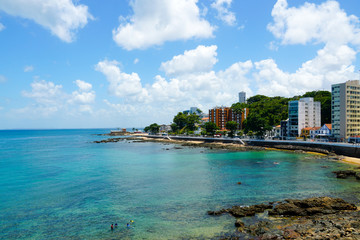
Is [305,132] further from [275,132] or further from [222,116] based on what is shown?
[222,116]

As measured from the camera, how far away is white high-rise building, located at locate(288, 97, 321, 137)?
10138 centimetres

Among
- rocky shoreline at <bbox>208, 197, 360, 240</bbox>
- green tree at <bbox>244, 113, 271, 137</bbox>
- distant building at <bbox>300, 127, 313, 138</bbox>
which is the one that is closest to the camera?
rocky shoreline at <bbox>208, 197, 360, 240</bbox>

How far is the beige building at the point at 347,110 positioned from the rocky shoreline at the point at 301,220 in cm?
6483

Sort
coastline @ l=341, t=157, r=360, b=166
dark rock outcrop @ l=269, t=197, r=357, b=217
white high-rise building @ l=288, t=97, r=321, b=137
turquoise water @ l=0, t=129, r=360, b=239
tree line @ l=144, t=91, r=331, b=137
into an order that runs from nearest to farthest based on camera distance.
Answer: turquoise water @ l=0, t=129, r=360, b=239 → dark rock outcrop @ l=269, t=197, r=357, b=217 → coastline @ l=341, t=157, r=360, b=166 → white high-rise building @ l=288, t=97, r=321, b=137 → tree line @ l=144, t=91, r=331, b=137

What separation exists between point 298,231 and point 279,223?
242cm

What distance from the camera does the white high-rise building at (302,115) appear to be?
101375 millimetres

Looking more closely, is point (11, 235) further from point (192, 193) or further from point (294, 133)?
point (294, 133)

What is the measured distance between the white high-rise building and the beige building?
17.7m

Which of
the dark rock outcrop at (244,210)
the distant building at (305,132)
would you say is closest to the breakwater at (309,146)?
the distant building at (305,132)

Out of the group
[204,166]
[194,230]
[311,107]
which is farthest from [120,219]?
[311,107]

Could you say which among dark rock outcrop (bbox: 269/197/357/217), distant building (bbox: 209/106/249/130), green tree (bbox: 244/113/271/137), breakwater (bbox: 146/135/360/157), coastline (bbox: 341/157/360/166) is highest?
distant building (bbox: 209/106/249/130)

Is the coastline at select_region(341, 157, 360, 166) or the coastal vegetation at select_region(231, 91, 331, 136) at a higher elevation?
the coastal vegetation at select_region(231, 91, 331, 136)

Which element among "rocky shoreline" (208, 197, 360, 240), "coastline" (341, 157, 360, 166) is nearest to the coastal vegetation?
"coastline" (341, 157, 360, 166)

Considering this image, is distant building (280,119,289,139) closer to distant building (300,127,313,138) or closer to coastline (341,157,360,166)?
distant building (300,127,313,138)
